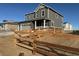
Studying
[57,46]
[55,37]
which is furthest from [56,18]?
[57,46]

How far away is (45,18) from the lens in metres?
5.38

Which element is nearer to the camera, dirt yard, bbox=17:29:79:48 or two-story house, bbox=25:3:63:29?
dirt yard, bbox=17:29:79:48

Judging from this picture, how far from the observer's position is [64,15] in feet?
14.5

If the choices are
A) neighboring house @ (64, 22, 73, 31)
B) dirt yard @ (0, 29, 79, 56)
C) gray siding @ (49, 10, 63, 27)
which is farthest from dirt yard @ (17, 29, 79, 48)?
gray siding @ (49, 10, 63, 27)

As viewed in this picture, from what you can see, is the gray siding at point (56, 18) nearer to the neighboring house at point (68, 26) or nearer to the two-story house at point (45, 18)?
the two-story house at point (45, 18)

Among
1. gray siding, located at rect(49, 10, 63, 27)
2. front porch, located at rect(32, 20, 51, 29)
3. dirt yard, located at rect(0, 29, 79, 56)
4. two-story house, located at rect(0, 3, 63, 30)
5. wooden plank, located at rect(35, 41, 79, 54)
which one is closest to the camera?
wooden plank, located at rect(35, 41, 79, 54)

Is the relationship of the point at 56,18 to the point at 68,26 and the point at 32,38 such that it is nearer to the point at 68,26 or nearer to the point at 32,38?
the point at 68,26

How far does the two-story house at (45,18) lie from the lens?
4727 mm

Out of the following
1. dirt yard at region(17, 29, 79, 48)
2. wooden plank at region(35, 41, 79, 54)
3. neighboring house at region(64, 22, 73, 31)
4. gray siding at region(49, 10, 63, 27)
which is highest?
gray siding at region(49, 10, 63, 27)

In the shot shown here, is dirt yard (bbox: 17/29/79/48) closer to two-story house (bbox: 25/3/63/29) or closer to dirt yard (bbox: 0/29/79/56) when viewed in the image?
dirt yard (bbox: 0/29/79/56)

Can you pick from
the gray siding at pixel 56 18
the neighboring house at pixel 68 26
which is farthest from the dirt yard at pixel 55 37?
the gray siding at pixel 56 18

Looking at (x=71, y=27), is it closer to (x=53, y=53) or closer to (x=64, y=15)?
(x=64, y=15)

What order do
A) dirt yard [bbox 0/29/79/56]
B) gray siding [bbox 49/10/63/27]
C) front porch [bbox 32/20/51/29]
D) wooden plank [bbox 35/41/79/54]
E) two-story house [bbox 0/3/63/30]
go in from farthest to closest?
front porch [bbox 32/20/51/29]
gray siding [bbox 49/10/63/27]
two-story house [bbox 0/3/63/30]
dirt yard [bbox 0/29/79/56]
wooden plank [bbox 35/41/79/54]

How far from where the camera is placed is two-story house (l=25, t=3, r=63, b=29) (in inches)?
186
